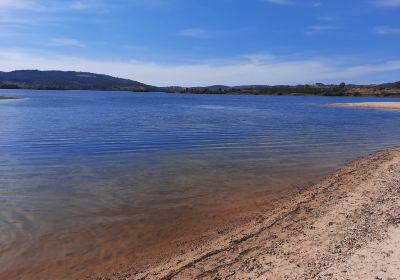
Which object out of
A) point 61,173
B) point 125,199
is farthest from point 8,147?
point 125,199

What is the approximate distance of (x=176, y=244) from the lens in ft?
31.9

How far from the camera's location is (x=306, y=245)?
833 centimetres

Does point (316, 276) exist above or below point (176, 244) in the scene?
above

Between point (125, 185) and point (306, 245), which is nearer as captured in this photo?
point (306, 245)

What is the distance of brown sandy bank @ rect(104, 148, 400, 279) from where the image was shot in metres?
7.07

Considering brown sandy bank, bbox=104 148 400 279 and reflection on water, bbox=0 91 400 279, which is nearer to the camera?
brown sandy bank, bbox=104 148 400 279

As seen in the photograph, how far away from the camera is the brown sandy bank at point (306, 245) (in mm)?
7070

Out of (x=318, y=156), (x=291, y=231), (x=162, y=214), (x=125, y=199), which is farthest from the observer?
(x=318, y=156)

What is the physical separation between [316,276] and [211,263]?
7.04 feet

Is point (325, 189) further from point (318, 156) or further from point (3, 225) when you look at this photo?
point (3, 225)

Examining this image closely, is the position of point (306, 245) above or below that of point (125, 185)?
above

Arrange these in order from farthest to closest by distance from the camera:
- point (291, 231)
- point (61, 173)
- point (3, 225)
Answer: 1. point (61, 173)
2. point (3, 225)
3. point (291, 231)

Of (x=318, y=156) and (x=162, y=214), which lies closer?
(x=162, y=214)

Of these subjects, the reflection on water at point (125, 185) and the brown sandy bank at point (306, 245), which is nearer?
the brown sandy bank at point (306, 245)
